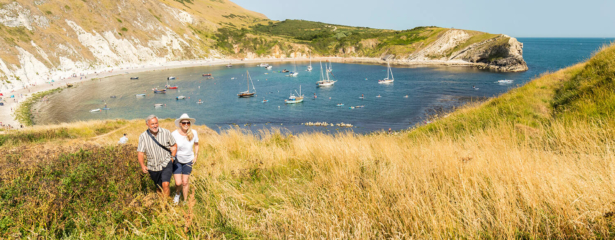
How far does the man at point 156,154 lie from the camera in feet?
17.9

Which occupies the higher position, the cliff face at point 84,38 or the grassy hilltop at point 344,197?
the cliff face at point 84,38

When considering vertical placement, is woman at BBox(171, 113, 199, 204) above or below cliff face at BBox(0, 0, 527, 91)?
below

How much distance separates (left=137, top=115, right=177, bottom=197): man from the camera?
17.9 feet

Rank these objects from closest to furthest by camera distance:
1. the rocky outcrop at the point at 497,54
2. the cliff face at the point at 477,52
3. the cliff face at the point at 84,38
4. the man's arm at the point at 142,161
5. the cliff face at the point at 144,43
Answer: the man's arm at the point at 142,161 → the cliff face at the point at 84,38 → the cliff face at the point at 144,43 → the rocky outcrop at the point at 497,54 → the cliff face at the point at 477,52

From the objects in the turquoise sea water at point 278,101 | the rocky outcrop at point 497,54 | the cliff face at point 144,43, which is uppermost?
the cliff face at point 144,43

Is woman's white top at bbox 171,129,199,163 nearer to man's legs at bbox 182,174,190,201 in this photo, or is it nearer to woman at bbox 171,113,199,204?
Answer: woman at bbox 171,113,199,204

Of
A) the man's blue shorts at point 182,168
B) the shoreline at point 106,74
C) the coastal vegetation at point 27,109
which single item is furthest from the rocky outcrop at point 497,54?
the coastal vegetation at point 27,109

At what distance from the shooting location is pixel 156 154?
5.46 meters

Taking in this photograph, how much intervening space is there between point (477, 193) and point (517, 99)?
1033 centimetres

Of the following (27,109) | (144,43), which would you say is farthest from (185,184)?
(144,43)

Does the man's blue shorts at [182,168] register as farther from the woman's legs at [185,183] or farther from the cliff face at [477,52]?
the cliff face at [477,52]

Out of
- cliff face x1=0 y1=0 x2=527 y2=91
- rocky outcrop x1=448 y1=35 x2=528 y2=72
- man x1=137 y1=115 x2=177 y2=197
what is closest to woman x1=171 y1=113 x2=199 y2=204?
man x1=137 y1=115 x2=177 y2=197

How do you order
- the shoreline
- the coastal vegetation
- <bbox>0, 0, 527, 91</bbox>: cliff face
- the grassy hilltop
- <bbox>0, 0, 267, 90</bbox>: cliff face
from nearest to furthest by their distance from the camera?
1. the grassy hilltop
2. the coastal vegetation
3. the shoreline
4. <bbox>0, 0, 267, 90</bbox>: cliff face
5. <bbox>0, 0, 527, 91</bbox>: cliff face

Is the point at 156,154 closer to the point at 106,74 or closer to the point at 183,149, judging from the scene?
the point at 183,149
